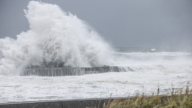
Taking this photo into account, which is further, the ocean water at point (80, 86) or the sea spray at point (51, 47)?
the sea spray at point (51, 47)

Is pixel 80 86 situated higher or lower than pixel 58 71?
lower

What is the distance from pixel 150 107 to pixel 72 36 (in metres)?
10.3

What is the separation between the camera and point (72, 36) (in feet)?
39.8

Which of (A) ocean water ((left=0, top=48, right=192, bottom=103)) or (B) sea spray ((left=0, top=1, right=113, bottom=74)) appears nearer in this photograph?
(A) ocean water ((left=0, top=48, right=192, bottom=103))

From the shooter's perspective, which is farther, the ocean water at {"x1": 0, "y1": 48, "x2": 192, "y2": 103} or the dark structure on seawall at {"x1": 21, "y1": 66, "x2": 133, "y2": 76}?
the dark structure on seawall at {"x1": 21, "y1": 66, "x2": 133, "y2": 76}

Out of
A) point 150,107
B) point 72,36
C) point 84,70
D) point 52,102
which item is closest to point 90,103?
point 52,102

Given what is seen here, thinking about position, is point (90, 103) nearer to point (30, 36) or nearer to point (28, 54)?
point (28, 54)

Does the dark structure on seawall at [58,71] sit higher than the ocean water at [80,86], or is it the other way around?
the dark structure on seawall at [58,71]

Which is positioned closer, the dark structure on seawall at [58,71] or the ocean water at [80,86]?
the ocean water at [80,86]

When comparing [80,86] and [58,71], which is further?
[58,71]

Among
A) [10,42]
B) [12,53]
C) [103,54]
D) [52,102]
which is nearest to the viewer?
[52,102]

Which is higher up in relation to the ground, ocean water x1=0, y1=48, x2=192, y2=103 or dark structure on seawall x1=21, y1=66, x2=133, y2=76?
dark structure on seawall x1=21, y1=66, x2=133, y2=76

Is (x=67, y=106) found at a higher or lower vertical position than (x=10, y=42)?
lower

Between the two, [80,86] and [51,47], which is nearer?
[80,86]
